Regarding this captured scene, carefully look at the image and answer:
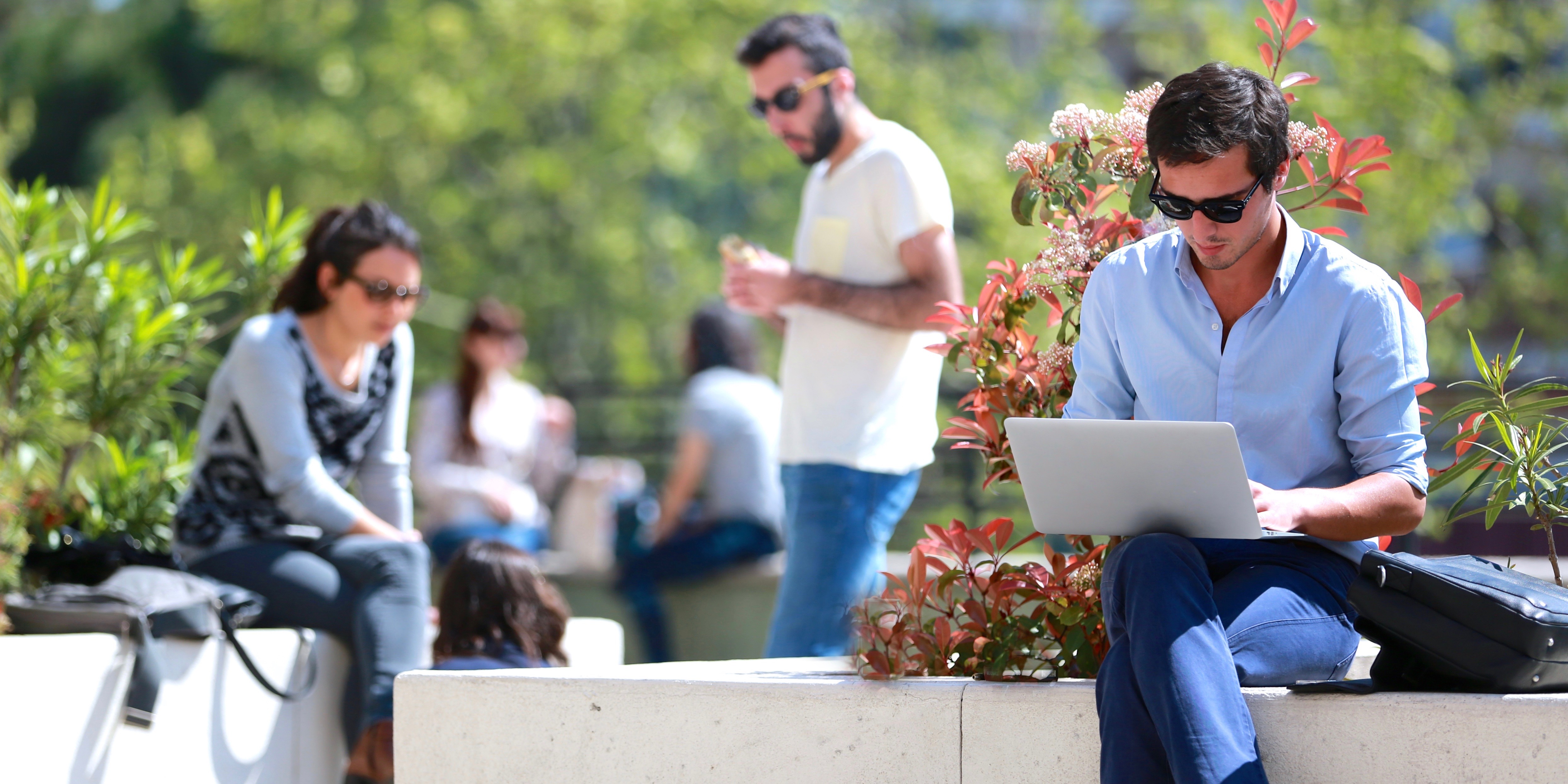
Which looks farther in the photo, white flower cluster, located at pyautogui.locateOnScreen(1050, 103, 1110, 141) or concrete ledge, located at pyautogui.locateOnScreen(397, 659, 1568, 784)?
white flower cluster, located at pyautogui.locateOnScreen(1050, 103, 1110, 141)

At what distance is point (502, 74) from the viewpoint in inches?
460

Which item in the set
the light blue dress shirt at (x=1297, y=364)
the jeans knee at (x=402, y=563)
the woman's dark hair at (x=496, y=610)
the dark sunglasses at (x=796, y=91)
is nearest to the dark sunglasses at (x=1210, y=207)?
the light blue dress shirt at (x=1297, y=364)

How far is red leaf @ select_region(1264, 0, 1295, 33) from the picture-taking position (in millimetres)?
3170

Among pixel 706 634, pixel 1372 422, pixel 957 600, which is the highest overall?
pixel 1372 422

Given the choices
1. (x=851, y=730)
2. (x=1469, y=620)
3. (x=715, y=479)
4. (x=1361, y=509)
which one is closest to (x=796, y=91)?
(x=851, y=730)

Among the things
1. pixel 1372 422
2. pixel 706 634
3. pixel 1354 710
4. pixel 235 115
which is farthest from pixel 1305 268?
pixel 235 115

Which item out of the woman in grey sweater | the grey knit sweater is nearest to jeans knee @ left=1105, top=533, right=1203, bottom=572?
the woman in grey sweater

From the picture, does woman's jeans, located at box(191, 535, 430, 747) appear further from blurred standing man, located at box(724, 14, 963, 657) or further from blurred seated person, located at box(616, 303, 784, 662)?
blurred seated person, located at box(616, 303, 784, 662)

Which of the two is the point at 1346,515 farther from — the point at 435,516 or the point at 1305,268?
the point at 435,516

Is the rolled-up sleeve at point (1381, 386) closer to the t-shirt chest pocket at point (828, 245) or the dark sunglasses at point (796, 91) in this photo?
the t-shirt chest pocket at point (828, 245)

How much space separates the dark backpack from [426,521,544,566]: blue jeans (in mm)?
3231

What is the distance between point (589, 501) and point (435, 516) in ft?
3.92

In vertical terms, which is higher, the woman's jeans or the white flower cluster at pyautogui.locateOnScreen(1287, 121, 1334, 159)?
the white flower cluster at pyautogui.locateOnScreen(1287, 121, 1334, 159)

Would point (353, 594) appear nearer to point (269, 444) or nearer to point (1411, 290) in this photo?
point (269, 444)
